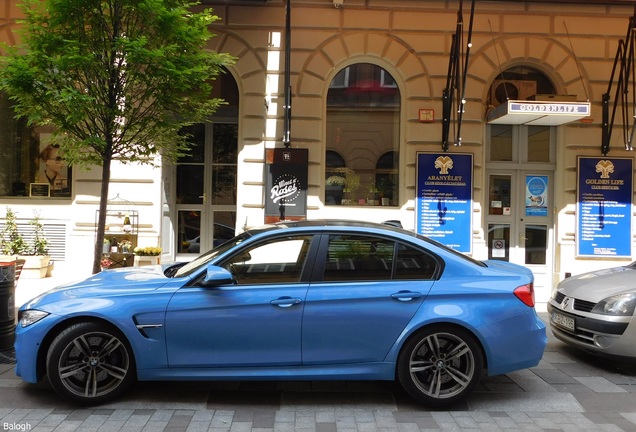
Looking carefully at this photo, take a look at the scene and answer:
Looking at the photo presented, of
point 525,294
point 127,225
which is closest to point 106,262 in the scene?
point 127,225

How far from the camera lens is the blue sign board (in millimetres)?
10727

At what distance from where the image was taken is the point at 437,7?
35.5ft

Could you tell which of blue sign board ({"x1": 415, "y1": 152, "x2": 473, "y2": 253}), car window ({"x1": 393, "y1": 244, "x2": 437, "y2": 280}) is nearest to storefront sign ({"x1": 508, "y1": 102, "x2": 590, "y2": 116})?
blue sign board ({"x1": 415, "y1": 152, "x2": 473, "y2": 253})

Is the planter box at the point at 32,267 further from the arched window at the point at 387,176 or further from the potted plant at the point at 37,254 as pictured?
the arched window at the point at 387,176

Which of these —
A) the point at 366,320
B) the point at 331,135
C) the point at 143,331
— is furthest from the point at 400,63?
the point at 143,331

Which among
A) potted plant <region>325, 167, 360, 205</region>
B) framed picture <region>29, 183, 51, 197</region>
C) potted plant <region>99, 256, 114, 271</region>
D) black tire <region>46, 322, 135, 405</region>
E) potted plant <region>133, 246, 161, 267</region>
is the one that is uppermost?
potted plant <region>325, 167, 360, 205</region>

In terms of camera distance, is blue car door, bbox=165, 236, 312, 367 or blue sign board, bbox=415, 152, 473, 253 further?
blue sign board, bbox=415, 152, 473, 253

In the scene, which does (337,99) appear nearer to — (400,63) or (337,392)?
(400,63)

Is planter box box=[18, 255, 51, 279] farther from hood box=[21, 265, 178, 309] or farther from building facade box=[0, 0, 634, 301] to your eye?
hood box=[21, 265, 178, 309]

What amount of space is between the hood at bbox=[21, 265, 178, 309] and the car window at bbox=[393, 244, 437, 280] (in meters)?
2.00

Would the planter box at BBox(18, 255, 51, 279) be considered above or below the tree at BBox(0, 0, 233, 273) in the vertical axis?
below

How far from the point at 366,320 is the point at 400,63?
25.0 feet

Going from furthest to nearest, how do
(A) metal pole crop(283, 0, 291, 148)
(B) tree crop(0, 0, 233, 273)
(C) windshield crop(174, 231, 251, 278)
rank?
(A) metal pole crop(283, 0, 291, 148) < (B) tree crop(0, 0, 233, 273) < (C) windshield crop(174, 231, 251, 278)

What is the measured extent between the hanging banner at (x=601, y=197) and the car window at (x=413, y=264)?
733 centimetres
